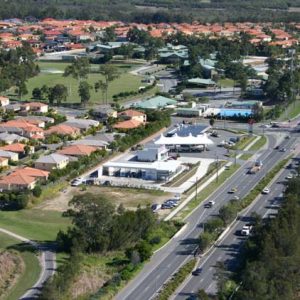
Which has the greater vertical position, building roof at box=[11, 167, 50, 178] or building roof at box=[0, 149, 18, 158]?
building roof at box=[11, 167, 50, 178]

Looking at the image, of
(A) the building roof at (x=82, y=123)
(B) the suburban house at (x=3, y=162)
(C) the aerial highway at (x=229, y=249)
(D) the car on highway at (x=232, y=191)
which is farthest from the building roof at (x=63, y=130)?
(C) the aerial highway at (x=229, y=249)

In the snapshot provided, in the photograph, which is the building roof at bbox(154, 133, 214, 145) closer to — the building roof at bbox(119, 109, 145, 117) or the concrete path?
the building roof at bbox(119, 109, 145, 117)

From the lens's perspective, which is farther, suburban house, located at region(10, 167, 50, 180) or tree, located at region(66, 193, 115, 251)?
suburban house, located at region(10, 167, 50, 180)

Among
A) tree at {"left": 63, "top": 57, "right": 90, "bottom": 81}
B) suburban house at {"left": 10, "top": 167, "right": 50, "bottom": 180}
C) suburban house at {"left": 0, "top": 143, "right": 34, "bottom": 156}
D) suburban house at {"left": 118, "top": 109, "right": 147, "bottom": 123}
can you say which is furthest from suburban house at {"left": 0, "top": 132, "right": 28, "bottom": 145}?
tree at {"left": 63, "top": 57, "right": 90, "bottom": 81}

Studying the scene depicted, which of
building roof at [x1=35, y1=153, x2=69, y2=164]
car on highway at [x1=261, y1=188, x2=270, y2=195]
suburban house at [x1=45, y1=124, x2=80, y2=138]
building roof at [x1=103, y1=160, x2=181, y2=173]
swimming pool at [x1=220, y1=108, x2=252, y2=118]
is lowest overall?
swimming pool at [x1=220, y1=108, x2=252, y2=118]

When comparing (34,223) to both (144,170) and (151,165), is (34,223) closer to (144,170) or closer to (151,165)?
(144,170)

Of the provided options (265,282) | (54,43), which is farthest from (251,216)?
(54,43)

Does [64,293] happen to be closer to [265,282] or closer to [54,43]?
[265,282]

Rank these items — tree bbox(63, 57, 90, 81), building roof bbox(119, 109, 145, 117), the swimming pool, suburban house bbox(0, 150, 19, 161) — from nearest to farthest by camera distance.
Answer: suburban house bbox(0, 150, 19, 161) < building roof bbox(119, 109, 145, 117) < the swimming pool < tree bbox(63, 57, 90, 81)
